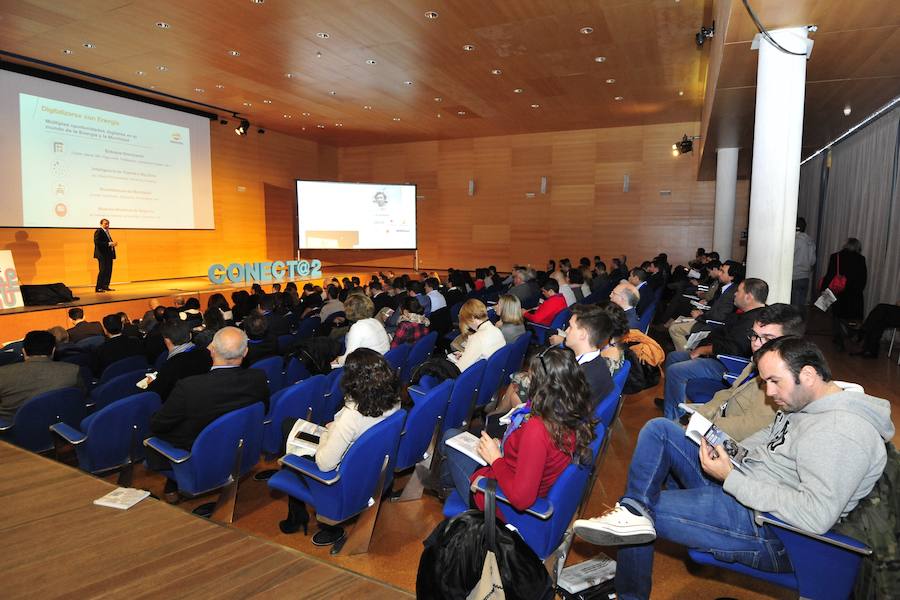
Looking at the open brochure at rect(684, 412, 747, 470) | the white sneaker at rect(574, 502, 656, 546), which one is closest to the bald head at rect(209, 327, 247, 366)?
the white sneaker at rect(574, 502, 656, 546)

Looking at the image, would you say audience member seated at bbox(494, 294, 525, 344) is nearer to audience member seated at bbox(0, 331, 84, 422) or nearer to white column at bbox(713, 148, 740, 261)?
audience member seated at bbox(0, 331, 84, 422)

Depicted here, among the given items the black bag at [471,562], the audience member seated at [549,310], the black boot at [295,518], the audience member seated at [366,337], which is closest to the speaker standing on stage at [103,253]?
the audience member seated at [366,337]

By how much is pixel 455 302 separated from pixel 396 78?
15.7 ft

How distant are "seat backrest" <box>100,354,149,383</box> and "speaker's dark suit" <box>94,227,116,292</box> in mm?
7434

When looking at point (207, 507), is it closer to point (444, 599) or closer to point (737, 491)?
point (444, 599)

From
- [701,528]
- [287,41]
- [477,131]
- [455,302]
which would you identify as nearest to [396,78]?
[287,41]

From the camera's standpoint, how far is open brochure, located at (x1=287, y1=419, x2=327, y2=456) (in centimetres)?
270

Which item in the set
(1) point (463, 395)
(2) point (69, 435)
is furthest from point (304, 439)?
(2) point (69, 435)

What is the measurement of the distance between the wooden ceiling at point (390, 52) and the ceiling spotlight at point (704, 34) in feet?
0.43

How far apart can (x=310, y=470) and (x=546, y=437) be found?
1.20 meters

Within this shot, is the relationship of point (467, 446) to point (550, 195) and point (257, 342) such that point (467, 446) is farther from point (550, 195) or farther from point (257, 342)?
point (550, 195)

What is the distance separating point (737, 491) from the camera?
195 cm

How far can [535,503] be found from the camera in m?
2.17

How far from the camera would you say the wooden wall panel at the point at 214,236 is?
35.9 ft
